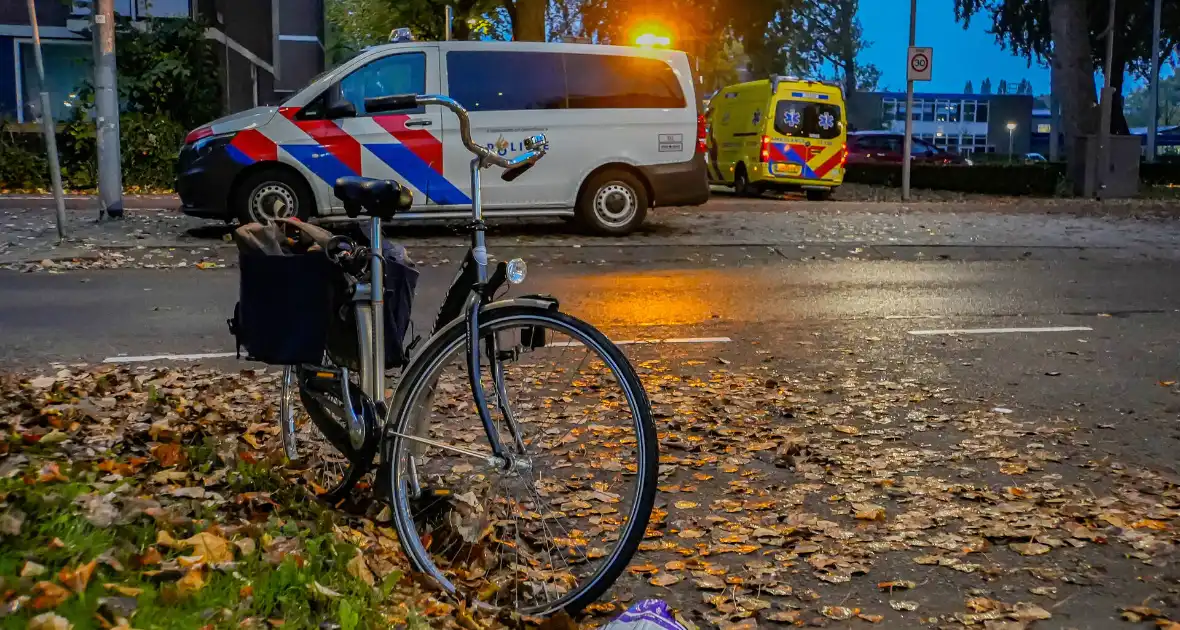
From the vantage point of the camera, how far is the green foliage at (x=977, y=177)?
26375mm

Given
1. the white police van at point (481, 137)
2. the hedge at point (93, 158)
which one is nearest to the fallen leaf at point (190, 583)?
the white police van at point (481, 137)

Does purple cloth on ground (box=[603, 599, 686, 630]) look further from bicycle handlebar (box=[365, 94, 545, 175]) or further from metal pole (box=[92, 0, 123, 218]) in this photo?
metal pole (box=[92, 0, 123, 218])

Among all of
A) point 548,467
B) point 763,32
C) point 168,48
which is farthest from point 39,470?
point 763,32

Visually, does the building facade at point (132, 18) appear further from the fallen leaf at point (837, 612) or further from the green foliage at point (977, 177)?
the fallen leaf at point (837, 612)

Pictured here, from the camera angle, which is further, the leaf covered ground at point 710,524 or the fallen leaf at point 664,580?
the fallen leaf at point 664,580

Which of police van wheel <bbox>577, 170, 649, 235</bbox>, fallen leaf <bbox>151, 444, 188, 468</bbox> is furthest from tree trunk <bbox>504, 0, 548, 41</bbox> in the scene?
fallen leaf <bbox>151, 444, 188, 468</bbox>

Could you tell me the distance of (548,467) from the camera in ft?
11.2

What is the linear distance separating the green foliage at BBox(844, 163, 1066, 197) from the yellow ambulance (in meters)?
5.37

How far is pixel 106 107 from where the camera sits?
43.9 feet

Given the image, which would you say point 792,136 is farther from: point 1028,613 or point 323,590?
point 323,590

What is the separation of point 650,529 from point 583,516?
0.24 meters

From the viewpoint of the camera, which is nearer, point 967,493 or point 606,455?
point 606,455

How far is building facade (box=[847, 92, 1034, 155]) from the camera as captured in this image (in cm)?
9000

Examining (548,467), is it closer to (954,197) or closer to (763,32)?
(954,197)
